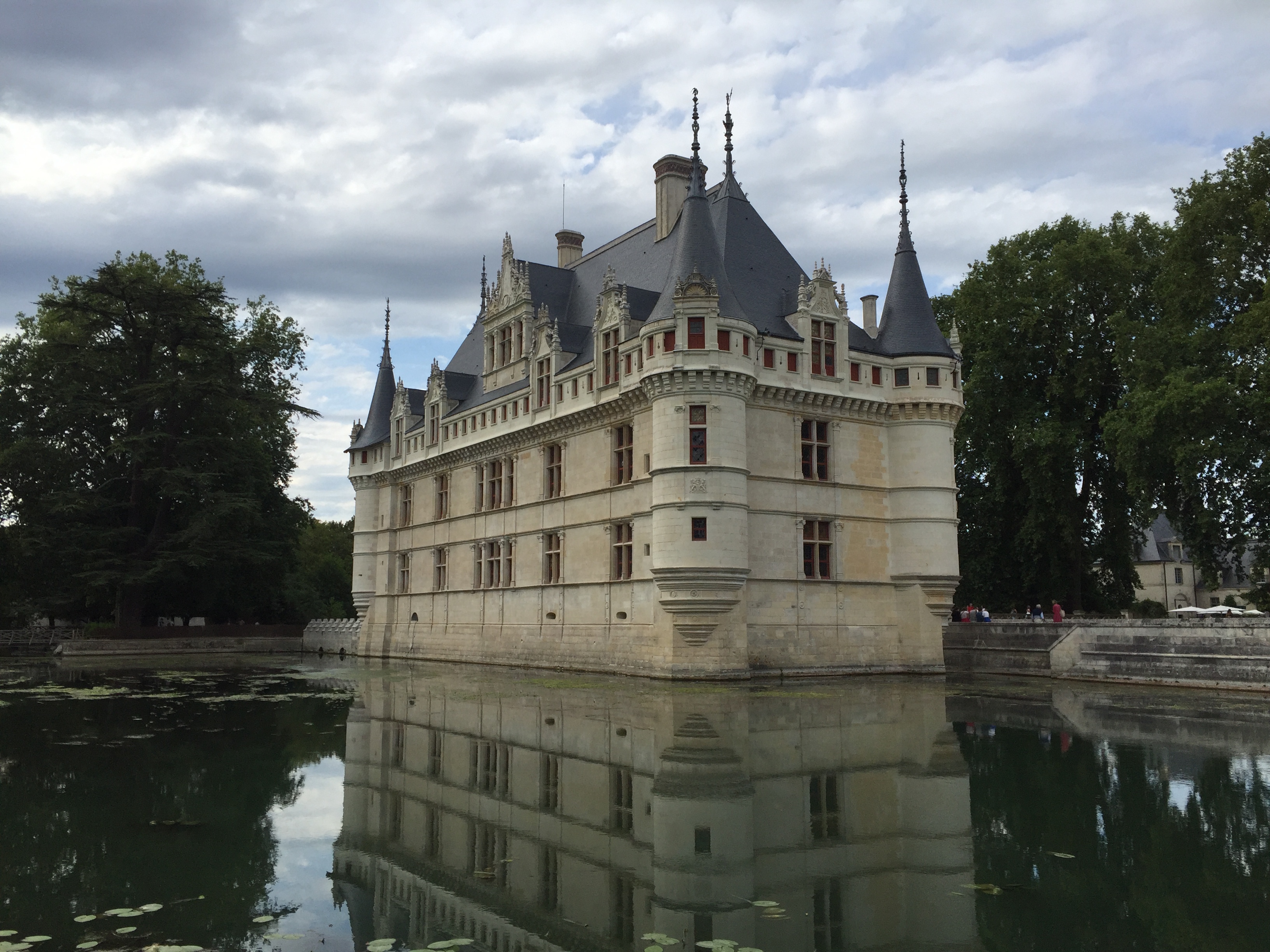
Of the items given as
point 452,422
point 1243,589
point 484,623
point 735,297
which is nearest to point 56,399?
point 452,422

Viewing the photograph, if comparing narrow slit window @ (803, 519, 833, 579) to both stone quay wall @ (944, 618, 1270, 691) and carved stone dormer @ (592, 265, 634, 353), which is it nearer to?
stone quay wall @ (944, 618, 1270, 691)

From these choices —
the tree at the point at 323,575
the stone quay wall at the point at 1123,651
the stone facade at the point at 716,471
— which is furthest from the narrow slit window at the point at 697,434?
the tree at the point at 323,575

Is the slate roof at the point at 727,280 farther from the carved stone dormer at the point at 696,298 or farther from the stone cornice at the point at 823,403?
the stone cornice at the point at 823,403

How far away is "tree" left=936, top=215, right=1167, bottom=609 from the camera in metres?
32.9

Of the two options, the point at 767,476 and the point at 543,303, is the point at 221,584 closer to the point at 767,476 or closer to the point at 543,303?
the point at 543,303

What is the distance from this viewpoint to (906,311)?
29.8 meters

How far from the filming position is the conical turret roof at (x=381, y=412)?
142 feet

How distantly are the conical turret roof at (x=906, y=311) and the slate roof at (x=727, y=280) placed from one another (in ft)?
0.08

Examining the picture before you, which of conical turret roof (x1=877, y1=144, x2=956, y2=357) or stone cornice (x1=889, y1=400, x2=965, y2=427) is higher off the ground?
conical turret roof (x1=877, y1=144, x2=956, y2=357)

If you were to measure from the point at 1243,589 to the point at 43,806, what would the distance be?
75.7 m

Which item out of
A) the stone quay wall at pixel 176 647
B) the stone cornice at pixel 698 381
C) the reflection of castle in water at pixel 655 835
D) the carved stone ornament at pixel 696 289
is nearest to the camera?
the reflection of castle in water at pixel 655 835

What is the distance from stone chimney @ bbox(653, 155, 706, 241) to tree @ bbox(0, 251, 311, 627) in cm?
1838

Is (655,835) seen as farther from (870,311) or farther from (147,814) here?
(870,311)

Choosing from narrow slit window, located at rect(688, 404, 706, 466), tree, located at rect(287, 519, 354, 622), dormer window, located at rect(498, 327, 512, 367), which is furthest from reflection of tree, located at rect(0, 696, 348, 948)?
tree, located at rect(287, 519, 354, 622)
